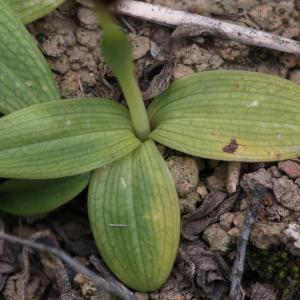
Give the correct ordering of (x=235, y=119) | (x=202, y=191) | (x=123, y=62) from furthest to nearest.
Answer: (x=202, y=191) → (x=235, y=119) → (x=123, y=62)

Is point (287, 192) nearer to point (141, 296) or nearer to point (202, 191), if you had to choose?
point (202, 191)

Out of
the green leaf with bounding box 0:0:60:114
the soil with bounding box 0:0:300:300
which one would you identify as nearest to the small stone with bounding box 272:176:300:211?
the soil with bounding box 0:0:300:300

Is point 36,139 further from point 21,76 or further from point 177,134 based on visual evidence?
point 177,134

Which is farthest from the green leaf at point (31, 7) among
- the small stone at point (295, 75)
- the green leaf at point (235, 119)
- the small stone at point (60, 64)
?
the small stone at point (295, 75)

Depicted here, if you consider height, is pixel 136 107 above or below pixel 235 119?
above

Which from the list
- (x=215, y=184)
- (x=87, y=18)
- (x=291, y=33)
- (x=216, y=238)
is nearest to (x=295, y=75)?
(x=291, y=33)
